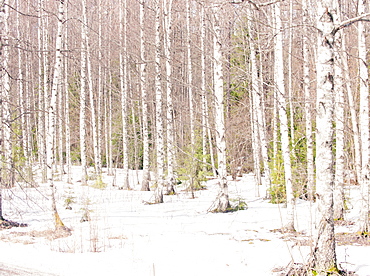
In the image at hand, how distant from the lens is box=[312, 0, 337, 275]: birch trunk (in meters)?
4.42

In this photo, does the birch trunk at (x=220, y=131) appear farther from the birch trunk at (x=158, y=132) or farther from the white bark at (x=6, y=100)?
the white bark at (x=6, y=100)

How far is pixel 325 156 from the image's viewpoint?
4457 millimetres

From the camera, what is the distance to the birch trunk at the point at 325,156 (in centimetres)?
442

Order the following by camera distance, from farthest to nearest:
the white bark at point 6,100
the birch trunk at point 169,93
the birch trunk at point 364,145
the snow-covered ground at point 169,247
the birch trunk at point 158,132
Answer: the birch trunk at point 169,93, the birch trunk at point 158,132, the white bark at point 6,100, the birch trunk at point 364,145, the snow-covered ground at point 169,247

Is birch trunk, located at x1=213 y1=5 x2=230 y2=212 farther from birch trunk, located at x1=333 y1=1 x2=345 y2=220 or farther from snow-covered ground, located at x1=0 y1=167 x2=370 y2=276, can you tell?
birch trunk, located at x1=333 y1=1 x2=345 y2=220

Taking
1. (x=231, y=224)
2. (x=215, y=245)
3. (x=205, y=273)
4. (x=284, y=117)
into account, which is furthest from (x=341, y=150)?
(x=205, y=273)

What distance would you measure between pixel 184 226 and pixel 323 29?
20.5ft

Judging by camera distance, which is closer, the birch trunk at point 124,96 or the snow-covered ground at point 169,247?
the snow-covered ground at point 169,247

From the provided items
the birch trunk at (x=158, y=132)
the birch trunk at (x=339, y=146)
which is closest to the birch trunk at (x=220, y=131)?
the birch trunk at (x=158, y=132)

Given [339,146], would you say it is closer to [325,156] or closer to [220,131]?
[220,131]

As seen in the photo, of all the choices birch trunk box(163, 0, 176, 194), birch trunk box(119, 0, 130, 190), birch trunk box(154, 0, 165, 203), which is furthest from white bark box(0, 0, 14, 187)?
birch trunk box(163, 0, 176, 194)

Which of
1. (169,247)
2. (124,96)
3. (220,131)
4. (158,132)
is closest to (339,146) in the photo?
(220,131)

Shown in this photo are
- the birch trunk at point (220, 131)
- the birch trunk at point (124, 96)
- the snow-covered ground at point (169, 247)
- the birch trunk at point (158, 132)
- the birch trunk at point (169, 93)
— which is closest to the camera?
the snow-covered ground at point (169, 247)

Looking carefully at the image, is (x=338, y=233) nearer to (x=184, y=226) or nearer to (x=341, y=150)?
(x=341, y=150)
